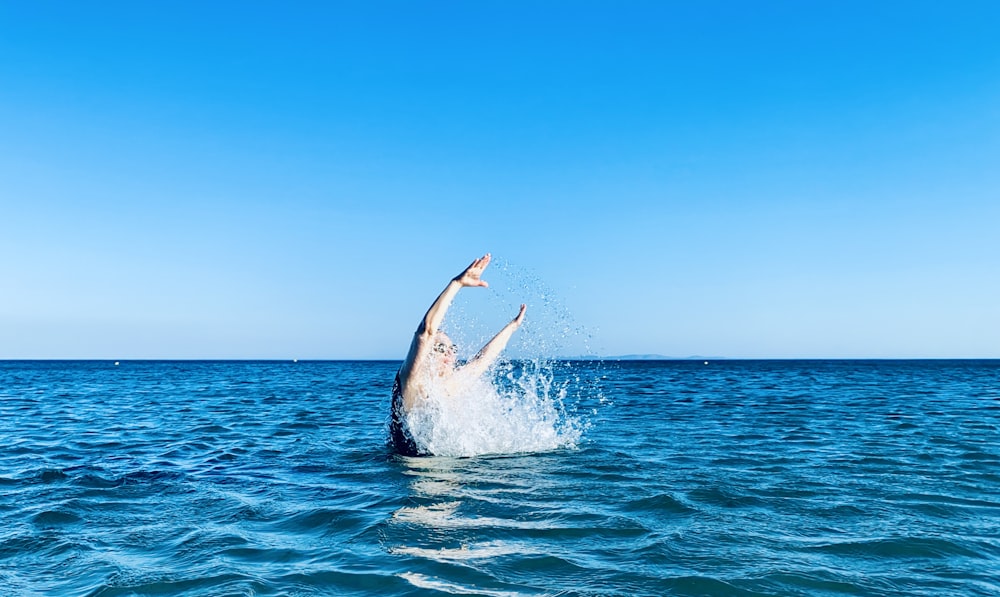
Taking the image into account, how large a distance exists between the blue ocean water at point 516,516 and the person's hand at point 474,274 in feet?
8.13

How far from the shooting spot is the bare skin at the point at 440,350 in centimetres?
852

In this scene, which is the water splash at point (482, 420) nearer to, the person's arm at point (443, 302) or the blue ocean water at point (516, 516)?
the blue ocean water at point (516, 516)

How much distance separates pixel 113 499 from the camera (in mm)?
7602

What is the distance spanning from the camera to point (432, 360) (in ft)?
32.0

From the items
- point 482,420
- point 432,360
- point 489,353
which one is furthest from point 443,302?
point 482,420

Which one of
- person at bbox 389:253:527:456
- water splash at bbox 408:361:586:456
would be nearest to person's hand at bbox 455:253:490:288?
person at bbox 389:253:527:456

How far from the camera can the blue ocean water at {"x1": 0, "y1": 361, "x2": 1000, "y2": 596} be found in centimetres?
471

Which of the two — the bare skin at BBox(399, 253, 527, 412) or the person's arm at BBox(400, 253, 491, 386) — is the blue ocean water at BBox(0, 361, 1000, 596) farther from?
the person's arm at BBox(400, 253, 491, 386)

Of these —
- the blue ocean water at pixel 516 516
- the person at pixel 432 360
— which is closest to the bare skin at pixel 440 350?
the person at pixel 432 360

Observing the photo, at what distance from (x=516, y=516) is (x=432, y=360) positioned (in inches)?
147

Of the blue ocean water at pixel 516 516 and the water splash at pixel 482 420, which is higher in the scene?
the water splash at pixel 482 420

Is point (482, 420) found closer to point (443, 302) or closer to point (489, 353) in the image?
point (489, 353)

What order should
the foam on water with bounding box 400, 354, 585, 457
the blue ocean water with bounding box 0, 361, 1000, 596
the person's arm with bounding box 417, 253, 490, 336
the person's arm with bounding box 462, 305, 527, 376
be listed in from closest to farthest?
the blue ocean water with bounding box 0, 361, 1000, 596, the person's arm with bounding box 417, 253, 490, 336, the foam on water with bounding box 400, 354, 585, 457, the person's arm with bounding box 462, 305, 527, 376

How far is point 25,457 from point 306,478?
18.6ft
